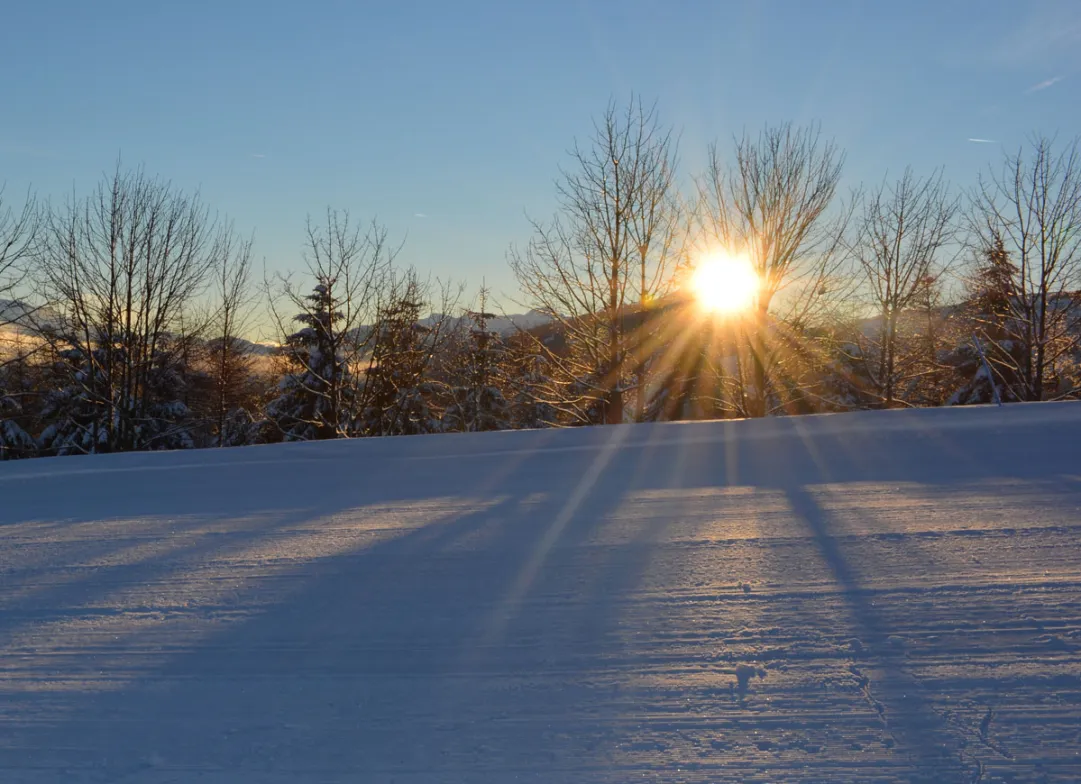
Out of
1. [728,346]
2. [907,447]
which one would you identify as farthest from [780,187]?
[907,447]

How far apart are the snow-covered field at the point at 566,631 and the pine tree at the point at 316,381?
1285 centimetres

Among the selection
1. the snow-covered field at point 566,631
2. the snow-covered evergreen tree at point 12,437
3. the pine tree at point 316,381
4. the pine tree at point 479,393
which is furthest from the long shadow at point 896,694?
the pine tree at point 479,393

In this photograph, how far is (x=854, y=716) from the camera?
296cm

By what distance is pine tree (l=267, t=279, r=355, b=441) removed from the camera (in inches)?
826

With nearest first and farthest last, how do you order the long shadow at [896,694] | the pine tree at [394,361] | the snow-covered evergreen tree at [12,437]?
1. the long shadow at [896,694]
2. the pine tree at [394,361]
3. the snow-covered evergreen tree at [12,437]

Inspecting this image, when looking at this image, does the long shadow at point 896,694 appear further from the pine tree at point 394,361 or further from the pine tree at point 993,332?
→ the pine tree at point 993,332

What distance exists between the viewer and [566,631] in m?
3.79

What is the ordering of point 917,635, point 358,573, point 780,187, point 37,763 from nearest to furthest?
1. point 37,763
2. point 917,635
3. point 358,573
4. point 780,187

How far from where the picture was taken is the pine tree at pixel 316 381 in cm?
2098

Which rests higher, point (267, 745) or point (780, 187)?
point (780, 187)

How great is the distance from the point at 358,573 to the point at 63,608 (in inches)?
60.9

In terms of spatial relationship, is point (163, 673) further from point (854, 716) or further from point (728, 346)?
point (728, 346)

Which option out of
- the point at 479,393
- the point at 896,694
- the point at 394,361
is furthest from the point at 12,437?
the point at 896,694

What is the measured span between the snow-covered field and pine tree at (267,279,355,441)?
1285cm
